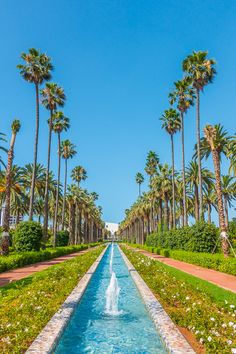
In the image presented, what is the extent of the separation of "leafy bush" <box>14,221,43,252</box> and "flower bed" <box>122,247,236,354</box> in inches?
636

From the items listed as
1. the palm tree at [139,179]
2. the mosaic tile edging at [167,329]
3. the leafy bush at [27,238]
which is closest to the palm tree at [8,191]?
the leafy bush at [27,238]

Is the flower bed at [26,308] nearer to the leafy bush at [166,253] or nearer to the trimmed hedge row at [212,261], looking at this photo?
the trimmed hedge row at [212,261]

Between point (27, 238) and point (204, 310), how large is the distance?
70.5 ft

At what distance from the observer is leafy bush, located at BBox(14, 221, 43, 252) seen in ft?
90.0

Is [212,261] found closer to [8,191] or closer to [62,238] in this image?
[8,191]

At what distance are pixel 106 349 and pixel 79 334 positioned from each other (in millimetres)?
1226

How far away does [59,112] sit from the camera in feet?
144

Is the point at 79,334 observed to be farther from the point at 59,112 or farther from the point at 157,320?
the point at 59,112

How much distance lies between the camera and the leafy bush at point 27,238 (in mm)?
27422

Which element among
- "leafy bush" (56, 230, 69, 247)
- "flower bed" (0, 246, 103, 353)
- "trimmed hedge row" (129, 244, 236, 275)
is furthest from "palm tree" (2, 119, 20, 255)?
"leafy bush" (56, 230, 69, 247)

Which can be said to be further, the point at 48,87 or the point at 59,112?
the point at 59,112

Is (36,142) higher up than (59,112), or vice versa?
(59,112)

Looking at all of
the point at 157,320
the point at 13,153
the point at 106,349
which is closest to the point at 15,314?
the point at 106,349

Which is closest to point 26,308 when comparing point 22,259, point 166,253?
point 22,259
